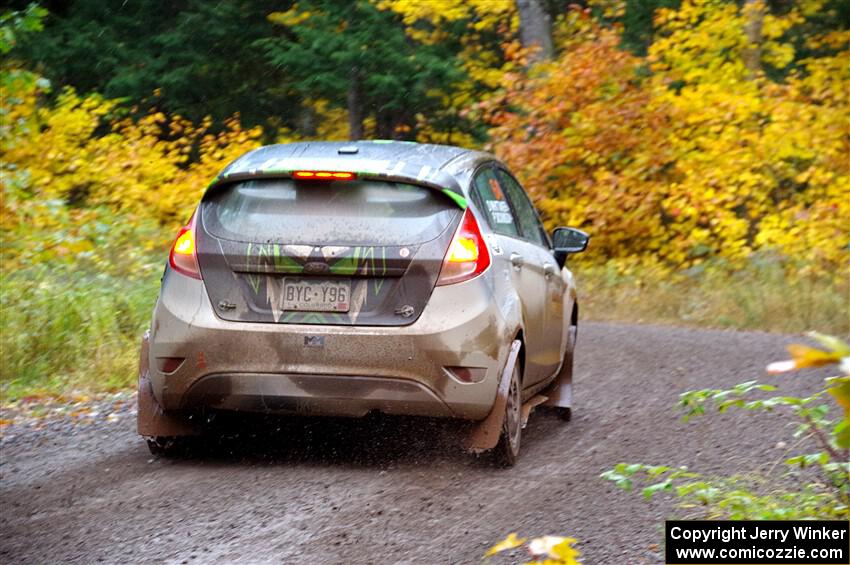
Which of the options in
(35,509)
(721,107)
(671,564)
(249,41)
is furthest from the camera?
(249,41)

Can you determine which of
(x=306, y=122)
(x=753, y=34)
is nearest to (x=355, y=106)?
(x=306, y=122)

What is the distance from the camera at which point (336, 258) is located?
20.5ft

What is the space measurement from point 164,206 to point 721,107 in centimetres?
891

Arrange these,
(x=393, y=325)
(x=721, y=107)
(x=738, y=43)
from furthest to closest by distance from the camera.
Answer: (x=738, y=43), (x=721, y=107), (x=393, y=325)

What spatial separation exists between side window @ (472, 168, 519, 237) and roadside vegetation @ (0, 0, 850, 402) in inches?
155

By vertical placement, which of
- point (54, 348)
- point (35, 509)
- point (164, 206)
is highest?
point (35, 509)

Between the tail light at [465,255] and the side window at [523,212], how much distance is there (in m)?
1.34

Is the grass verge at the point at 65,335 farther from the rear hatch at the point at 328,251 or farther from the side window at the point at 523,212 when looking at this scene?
the rear hatch at the point at 328,251

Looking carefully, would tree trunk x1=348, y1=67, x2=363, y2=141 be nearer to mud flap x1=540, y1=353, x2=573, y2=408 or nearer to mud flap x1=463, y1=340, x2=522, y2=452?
mud flap x1=540, y1=353, x2=573, y2=408

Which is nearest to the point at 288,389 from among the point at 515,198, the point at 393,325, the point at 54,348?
the point at 393,325

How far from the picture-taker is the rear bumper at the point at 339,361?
6.20 metres

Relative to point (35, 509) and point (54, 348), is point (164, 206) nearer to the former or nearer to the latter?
point (54, 348)

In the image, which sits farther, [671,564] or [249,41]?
[249,41]

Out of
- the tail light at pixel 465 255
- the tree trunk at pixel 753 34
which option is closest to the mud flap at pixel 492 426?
the tail light at pixel 465 255
